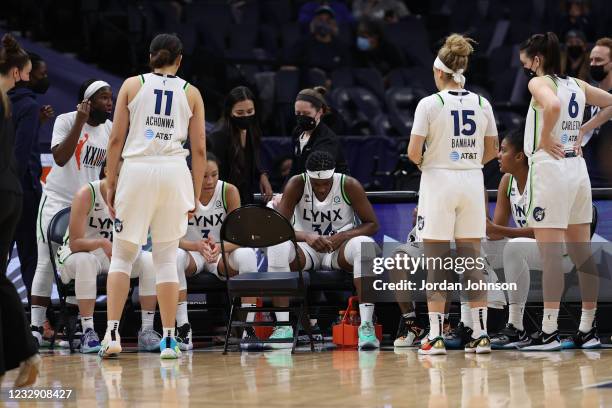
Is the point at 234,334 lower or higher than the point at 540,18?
lower

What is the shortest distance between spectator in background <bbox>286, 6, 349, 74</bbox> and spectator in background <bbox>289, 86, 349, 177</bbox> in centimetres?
558

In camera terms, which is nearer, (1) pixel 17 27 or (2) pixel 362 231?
(2) pixel 362 231

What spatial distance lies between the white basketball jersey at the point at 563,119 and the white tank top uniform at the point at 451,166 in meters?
0.36

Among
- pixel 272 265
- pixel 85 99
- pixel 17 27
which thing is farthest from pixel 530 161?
pixel 17 27

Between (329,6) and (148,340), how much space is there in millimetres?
9419

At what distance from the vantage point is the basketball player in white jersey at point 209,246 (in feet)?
27.9

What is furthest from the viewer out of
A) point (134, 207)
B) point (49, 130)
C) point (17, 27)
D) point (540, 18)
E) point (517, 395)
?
point (540, 18)

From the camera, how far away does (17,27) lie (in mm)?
15320

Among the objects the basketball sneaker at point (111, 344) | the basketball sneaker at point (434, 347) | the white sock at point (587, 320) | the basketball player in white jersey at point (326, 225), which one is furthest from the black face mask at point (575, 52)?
the basketball sneaker at point (111, 344)

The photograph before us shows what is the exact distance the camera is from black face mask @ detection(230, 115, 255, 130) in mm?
9281

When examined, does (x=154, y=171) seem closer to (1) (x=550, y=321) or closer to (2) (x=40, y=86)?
(2) (x=40, y=86)

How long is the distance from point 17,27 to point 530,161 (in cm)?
915

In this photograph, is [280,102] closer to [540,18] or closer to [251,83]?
[251,83]

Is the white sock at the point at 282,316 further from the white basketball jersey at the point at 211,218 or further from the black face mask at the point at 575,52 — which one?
the black face mask at the point at 575,52
